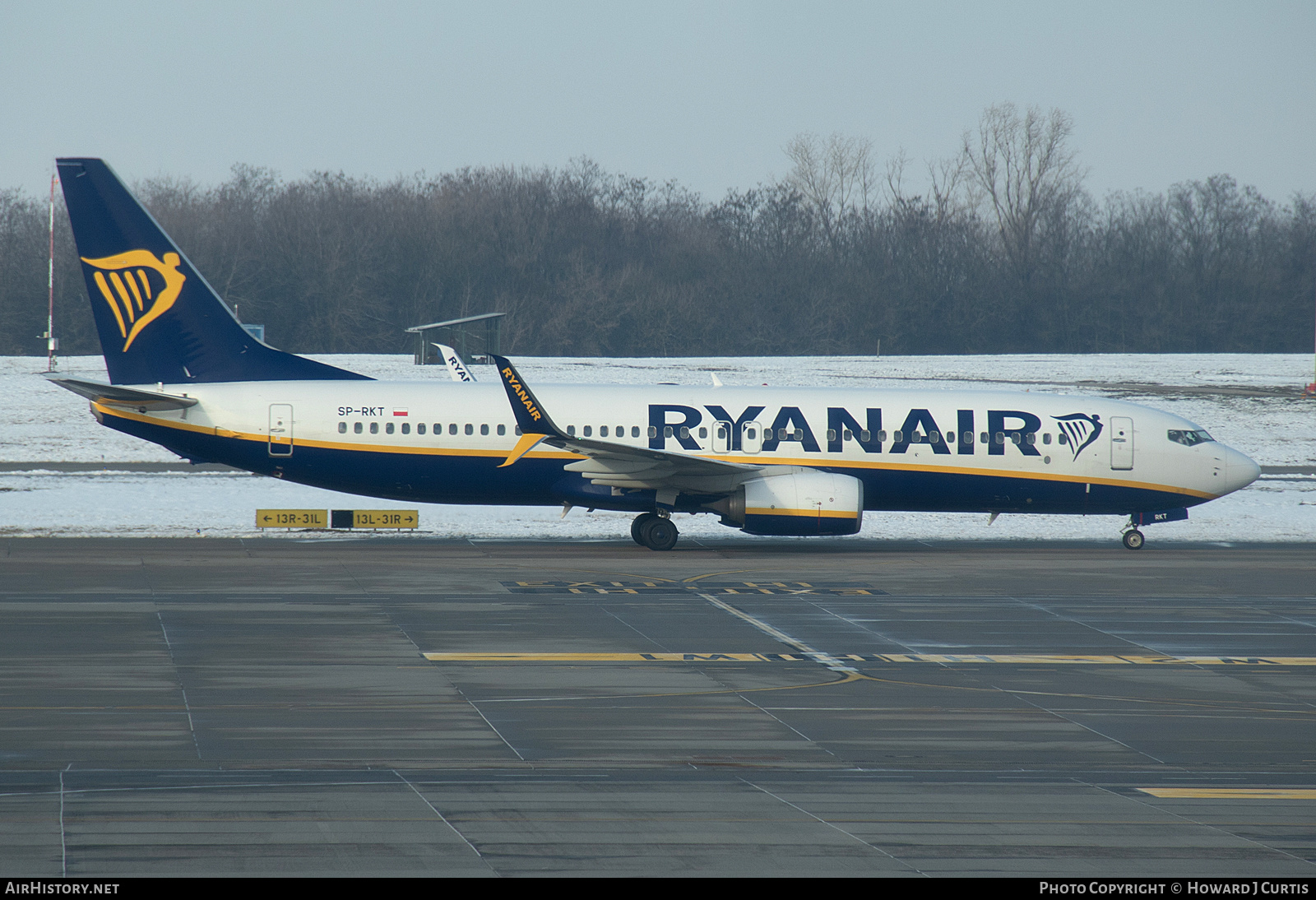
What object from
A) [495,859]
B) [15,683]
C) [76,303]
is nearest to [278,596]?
[15,683]

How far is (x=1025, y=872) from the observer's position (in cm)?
951

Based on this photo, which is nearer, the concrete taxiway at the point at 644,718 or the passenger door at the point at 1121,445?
the concrete taxiway at the point at 644,718

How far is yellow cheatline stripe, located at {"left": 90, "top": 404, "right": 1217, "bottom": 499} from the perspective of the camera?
92.2 ft

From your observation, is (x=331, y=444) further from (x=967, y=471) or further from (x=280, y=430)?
(x=967, y=471)

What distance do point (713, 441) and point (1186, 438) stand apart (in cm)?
1076

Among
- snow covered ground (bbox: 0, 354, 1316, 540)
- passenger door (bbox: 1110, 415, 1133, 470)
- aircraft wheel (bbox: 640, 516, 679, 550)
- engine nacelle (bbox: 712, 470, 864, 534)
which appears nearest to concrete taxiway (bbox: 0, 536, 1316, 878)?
engine nacelle (bbox: 712, 470, 864, 534)

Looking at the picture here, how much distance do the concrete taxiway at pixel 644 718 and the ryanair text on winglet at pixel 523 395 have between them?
124 inches

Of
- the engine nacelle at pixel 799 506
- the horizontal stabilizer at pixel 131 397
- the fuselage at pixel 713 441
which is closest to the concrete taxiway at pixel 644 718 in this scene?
the engine nacelle at pixel 799 506

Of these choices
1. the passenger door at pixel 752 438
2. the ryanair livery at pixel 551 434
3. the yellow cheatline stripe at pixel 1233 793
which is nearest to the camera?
the yellow cheatline stripe at pixel 1233 793

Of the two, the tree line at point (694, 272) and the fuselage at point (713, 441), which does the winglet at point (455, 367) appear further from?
the tree line at point (694, 272)

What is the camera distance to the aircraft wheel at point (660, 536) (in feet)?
94.1
